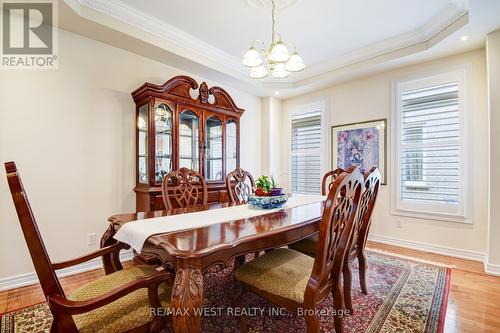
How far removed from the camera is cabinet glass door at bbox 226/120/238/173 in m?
3.62

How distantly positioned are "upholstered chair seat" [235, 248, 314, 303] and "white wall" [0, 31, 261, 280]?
2.06 meters

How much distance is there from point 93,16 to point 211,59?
142 cm

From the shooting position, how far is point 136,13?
2529mm

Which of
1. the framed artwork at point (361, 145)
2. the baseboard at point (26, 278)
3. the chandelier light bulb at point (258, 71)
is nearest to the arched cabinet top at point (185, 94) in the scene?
the chandelier light bulb at point (258, 71)

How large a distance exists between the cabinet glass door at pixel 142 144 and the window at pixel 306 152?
9.17ft

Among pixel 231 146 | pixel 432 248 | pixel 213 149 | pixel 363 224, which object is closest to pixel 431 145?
pixel 432 248

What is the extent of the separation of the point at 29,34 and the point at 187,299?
2.95 m

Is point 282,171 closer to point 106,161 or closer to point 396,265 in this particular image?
point 396,265

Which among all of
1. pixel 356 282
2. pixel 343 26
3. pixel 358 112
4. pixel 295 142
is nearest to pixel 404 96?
pixel 358 112

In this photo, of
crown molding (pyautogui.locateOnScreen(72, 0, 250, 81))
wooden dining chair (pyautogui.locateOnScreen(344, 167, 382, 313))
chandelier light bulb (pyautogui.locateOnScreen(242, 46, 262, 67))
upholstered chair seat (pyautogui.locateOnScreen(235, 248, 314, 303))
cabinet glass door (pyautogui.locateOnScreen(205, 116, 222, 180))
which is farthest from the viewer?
cabinet glass door (pyautogui.locateOnScreen(205, 116, 222, 180))

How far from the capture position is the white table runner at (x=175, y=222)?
127 centimetres

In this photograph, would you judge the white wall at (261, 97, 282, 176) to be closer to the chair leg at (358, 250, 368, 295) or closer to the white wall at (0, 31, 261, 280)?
the white wall at (0, 31, 261, 280)

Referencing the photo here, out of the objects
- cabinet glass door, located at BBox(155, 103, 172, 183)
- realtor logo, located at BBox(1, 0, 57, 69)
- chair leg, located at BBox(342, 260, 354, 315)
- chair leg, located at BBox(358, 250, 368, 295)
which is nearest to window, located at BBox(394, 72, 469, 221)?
chair leg, located at BBox(358, 250, 368, 295)

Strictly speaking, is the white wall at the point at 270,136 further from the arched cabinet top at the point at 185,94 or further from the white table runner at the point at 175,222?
the white table runner at the point at 175,222
